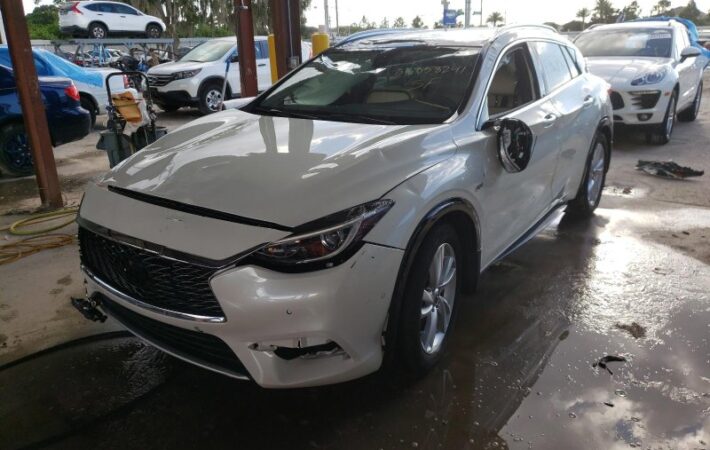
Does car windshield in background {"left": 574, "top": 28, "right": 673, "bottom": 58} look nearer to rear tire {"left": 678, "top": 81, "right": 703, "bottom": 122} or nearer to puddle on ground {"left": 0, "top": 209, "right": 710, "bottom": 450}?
rear tire {"left": 678, "top": 81, "right": 703, "bottom": 122}

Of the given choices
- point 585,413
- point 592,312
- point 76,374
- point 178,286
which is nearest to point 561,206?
point 592,312

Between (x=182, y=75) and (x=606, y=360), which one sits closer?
(x=606, y=360)

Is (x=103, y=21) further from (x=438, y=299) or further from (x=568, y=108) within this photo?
(x=438, y=299)

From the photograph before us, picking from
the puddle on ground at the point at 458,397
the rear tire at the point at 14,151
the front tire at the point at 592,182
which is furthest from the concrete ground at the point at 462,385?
the rear tire at the point at 14,151

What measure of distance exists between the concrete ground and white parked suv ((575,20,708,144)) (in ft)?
15.6

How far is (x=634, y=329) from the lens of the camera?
128 inches

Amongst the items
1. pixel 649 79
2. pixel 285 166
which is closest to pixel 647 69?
pixel 649 79

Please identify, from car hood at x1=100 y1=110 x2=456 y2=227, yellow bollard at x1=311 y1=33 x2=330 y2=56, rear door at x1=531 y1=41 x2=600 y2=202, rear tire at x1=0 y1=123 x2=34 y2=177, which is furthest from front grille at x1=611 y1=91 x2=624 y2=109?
rear tire at x1=0 y1=123 x2=34 y2=177

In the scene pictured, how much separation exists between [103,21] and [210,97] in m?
13.2

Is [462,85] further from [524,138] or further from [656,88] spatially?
[656,88]

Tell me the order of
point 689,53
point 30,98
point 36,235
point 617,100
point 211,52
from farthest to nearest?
point 211,52, point 689,53, point 617,100, point 30,98, point 36,235

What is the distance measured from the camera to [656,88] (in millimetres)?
7977

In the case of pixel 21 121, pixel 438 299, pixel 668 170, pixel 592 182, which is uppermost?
pixel 21 121

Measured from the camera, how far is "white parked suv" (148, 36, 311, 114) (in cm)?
1228
